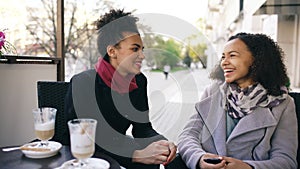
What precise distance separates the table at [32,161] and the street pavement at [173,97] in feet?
2.78

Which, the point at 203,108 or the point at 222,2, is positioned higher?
the point at 222,2

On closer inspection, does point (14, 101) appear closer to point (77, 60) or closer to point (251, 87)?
point (77, 60)

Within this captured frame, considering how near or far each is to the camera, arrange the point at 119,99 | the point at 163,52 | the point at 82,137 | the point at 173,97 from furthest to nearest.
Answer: the point at 173,97 < the point at 163,52 < the point at 119,99 < the point at 82,137

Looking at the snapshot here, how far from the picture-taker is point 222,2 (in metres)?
11.1

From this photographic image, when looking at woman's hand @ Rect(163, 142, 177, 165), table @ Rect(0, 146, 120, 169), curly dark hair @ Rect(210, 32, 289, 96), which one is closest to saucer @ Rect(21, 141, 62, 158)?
table @ Rect(0, 146, 120, 169)

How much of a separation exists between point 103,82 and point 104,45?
0.23 meters

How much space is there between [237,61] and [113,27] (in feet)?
2.26

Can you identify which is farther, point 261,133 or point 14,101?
point 14,101

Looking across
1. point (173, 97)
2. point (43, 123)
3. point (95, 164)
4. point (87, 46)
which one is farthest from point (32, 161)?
point (173, 97)

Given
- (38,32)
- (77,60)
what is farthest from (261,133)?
(38,32)

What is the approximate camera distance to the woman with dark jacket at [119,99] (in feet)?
4.55

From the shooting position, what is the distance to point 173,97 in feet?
13.9

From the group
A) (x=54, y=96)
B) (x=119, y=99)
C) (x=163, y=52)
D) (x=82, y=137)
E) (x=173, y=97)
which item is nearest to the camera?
(x=82, y=137)

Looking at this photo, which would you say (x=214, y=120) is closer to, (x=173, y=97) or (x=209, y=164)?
(x=209, y=164)
